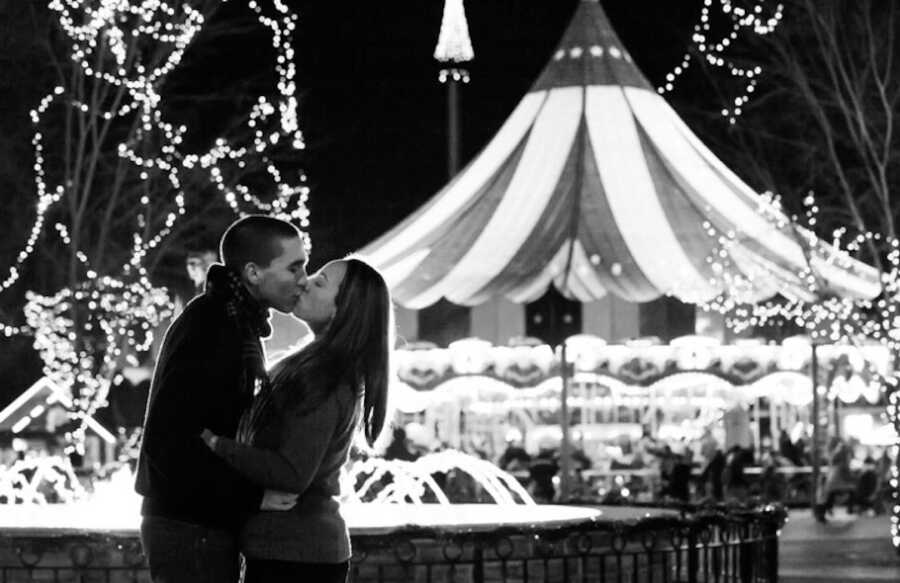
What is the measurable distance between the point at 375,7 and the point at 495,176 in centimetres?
1561

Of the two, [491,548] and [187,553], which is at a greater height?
[187,553]

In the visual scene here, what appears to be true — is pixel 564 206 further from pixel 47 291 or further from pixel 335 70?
pixel 335 70

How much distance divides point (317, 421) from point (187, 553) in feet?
1.53

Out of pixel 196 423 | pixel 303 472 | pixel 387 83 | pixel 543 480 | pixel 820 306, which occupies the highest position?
pixel 387 83

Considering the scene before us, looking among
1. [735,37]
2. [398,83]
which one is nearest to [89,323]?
[735,37]

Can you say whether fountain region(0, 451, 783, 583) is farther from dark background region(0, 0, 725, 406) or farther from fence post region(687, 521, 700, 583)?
dark background region(0, 0, 725, 406)

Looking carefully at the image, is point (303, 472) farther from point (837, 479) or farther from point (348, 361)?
point (837, 479)

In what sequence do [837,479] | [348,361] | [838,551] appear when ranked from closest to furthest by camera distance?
1. [348,361]
2. [838,551]
3. [837,479]

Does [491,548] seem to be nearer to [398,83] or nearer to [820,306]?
[820,306]

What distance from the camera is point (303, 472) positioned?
5.81 meters

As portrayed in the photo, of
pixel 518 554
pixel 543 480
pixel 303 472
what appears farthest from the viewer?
→ pixel 543 480

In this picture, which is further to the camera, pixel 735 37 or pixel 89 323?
pixel 89 323

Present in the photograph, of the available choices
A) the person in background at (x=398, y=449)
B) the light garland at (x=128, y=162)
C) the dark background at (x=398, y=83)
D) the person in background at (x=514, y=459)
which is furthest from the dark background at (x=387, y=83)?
the person in background at (x=398, y=449)

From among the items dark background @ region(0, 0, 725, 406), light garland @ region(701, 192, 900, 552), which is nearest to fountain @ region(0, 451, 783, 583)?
light garland @ region(701, 192, 900, 552)
